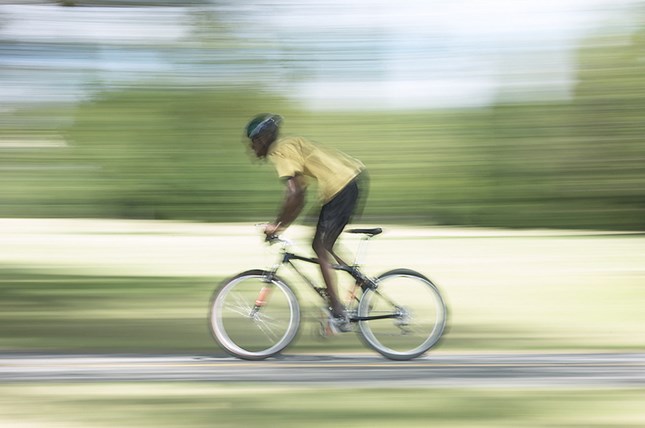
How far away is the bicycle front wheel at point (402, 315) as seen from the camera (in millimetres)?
6535

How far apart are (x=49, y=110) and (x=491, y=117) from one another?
12918 mm

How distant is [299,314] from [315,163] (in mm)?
1039

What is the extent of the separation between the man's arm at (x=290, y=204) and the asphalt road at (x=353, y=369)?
0.92 meters

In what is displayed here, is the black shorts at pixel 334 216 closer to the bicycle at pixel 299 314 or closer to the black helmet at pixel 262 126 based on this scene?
the bicycle at pixel 299 314

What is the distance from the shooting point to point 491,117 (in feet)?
96.0

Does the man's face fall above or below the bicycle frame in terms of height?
above

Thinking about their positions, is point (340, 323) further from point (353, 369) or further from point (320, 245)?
point (320, 245)

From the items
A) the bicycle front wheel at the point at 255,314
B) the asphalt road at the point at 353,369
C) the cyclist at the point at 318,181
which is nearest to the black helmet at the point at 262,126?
the cyclist at the point at 318,181

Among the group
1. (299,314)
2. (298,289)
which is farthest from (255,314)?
(298,289)

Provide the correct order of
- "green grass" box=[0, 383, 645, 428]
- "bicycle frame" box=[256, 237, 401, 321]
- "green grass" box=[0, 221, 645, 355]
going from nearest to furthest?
"green grass" box=[0, 383, 645, 428] → "bicycle frame" box=[256, 237, 401, 321] → "green grass" box=[0, 221, 645, 355]

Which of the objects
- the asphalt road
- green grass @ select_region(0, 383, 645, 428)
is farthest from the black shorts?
green grass @ select_region(0, 383, 645, 428)

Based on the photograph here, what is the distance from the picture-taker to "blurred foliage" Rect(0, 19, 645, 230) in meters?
27.8

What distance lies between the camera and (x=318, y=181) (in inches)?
250

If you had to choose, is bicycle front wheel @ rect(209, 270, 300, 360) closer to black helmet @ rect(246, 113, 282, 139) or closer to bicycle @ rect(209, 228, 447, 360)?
bicycle @ rect(209, 228, 447, 360)
